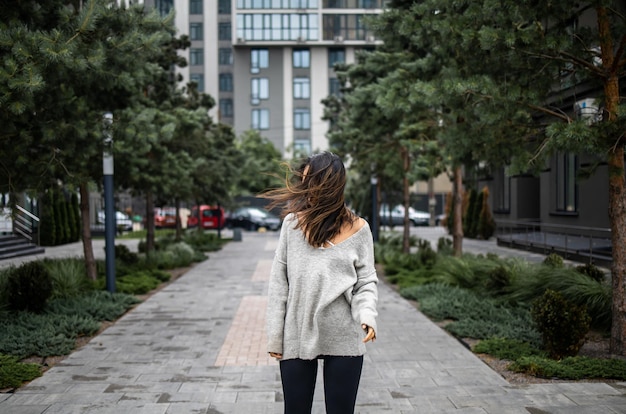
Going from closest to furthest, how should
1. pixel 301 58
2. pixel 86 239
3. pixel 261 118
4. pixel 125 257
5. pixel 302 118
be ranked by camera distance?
pixel 86 239 < pixel 125 257 < pixel 301 58 < pixel 302 118 < pixel 261 118

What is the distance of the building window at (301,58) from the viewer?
61.7 metres

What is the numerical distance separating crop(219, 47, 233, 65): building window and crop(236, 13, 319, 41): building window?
3732mm

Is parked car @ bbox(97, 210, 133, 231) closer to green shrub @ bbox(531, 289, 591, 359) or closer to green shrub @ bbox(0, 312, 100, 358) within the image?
green shrub @ bbox(0, 312, 100, 358)

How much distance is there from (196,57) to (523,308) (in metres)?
56.2

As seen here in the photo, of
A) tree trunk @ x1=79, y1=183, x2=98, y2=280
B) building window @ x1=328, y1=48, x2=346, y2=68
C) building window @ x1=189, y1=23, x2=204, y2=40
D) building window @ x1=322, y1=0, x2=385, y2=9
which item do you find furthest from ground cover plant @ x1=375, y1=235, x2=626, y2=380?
building window @ x1=328, y1=48, x2=346, y2=68

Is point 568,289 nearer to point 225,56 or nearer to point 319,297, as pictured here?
point 319,297

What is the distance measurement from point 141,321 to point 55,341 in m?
2.23

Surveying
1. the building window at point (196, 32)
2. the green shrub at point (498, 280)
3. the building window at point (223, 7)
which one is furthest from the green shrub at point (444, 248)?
the building window at point (196, 32)

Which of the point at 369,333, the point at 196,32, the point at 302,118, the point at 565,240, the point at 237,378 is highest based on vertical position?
the point at 196,32

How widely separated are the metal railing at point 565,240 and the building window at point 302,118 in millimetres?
37791

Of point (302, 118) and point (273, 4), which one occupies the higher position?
point (273, 4)

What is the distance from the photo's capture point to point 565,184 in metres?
22.2

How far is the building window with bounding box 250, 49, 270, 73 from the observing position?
62000 mm

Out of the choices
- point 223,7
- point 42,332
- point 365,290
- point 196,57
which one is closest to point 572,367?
point 365,290
